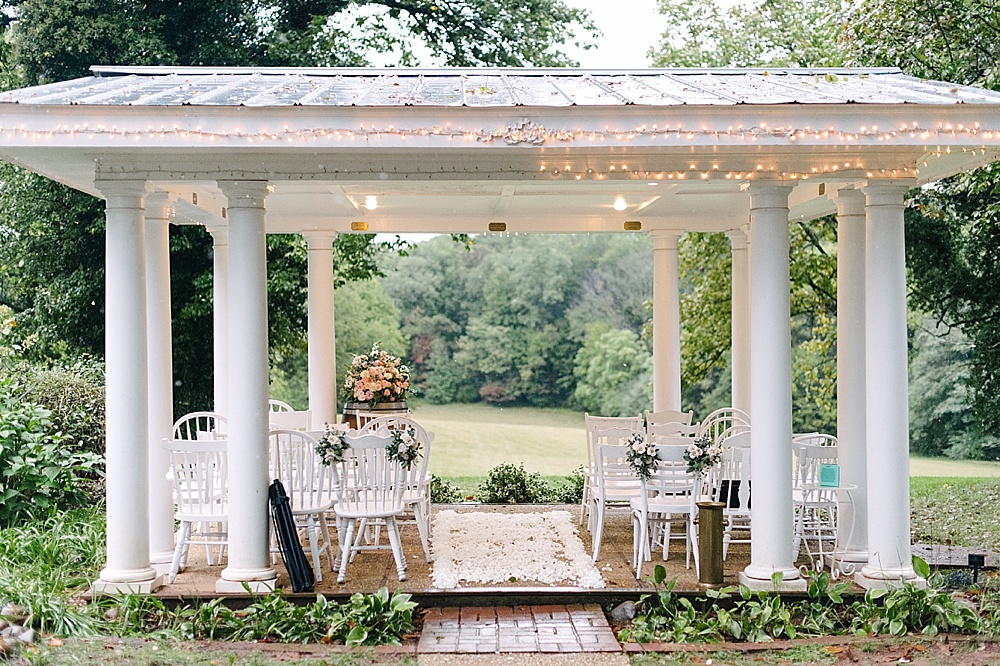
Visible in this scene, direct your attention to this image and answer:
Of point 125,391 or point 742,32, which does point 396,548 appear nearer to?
point 125,391

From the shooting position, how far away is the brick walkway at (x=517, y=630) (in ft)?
19.3

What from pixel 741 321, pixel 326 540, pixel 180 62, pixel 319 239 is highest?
pixel 180 62

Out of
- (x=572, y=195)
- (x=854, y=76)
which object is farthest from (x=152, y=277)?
(x=854, y=76)

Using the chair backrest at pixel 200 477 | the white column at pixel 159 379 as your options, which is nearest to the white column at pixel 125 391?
the chair backrest at pixel 200 477

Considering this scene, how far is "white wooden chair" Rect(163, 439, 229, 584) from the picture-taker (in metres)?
6.89

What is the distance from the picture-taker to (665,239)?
36.3ft

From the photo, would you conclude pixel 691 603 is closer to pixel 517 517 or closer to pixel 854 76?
pixel 517 517

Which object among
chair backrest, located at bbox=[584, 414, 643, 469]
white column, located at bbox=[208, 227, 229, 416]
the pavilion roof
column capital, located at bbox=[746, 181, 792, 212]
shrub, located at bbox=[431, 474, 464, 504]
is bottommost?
shrub, located at bbox=[431, 474, 464, 504]

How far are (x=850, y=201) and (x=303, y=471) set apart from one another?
176 inches

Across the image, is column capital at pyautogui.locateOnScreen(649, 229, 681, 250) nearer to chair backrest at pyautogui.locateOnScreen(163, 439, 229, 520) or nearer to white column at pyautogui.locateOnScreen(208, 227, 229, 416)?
white column at pyautogui.locateOnScreen(208, 227, 229, 416)

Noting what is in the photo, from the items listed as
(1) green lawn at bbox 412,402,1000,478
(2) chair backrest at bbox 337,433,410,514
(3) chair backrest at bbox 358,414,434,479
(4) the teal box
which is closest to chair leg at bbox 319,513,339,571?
(2) chair backrest at bbox 337,433,410,514

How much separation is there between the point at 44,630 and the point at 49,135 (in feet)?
9.71

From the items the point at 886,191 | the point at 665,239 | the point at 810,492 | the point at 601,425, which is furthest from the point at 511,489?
the point at 886,191

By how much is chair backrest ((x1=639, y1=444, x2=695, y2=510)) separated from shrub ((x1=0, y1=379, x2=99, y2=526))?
17.6 feet
